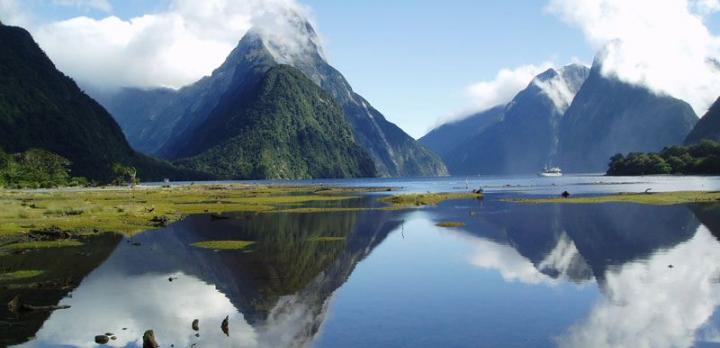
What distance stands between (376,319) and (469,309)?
215 inches

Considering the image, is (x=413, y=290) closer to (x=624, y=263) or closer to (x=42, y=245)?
(x=624, y=263)

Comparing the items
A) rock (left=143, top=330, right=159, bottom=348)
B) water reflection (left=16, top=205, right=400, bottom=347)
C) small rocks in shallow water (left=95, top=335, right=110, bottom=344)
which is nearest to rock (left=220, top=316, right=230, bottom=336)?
water reflection (left=16, top=205, right=400, bottom=347)

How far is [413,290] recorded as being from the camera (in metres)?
36.6

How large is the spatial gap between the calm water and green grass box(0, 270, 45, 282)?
2.45 meters

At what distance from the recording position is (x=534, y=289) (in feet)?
118

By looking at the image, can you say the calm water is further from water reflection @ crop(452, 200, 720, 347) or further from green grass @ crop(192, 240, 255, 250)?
green grass @ crop(192, 240, 255, 250)

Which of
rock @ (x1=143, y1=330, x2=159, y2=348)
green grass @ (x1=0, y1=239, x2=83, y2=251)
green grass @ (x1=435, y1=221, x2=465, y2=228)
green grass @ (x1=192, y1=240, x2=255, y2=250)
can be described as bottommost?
rock @ (x1=143, y1=330, x2=159, y2=348)

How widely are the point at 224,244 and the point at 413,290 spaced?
83.0 ft

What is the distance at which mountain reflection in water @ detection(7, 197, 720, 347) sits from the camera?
2623cm

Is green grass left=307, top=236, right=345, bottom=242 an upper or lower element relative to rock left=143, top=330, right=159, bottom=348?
upper

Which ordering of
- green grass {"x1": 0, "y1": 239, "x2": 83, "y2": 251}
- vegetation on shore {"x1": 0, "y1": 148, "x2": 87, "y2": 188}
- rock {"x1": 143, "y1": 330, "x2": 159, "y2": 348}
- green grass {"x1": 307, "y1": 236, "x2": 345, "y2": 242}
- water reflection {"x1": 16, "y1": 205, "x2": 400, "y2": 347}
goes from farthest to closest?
vegetation on shore {"x1": 0, "y1": 148, "x2": 87, "y2": 188} < green grass {"x1": 307, "y1": 236, "x2": 345, "y2": 242} < green grass {"x1": 0, "y1": 239, "x2": 83, "y2": 251} < water reflection {"x1": 16, "y1": 205, "x2": 400, "y2": 347} < rock {"x1": 143, "y1": 330, "x2": 159, "y2": 348}

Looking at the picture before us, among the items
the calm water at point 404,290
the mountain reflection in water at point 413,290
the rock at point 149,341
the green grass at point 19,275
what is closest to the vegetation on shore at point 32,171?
the calm water at point 404,290

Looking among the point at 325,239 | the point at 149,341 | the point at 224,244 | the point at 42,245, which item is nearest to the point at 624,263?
the point at 325,239

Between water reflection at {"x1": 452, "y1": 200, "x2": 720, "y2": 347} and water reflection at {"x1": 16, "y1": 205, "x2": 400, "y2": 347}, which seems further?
water reflection at {"x1": 16, "y1": 205, "x2": 400, "y2": 347}
